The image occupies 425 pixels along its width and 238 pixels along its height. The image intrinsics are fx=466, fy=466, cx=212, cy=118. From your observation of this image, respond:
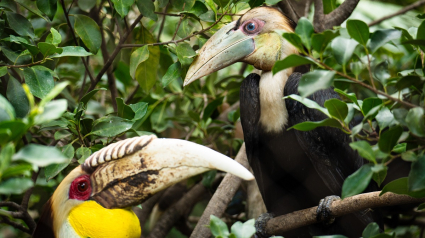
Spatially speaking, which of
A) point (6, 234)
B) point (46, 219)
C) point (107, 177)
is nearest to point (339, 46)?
point (107, 177)

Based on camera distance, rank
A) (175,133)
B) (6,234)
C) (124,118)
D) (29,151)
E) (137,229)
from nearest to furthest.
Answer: (29,151) < (137,229) < (124,118) < (6,234) < (175,133)

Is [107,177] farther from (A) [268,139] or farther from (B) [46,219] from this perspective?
(A) [268,139]

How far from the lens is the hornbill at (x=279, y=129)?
2.01 m

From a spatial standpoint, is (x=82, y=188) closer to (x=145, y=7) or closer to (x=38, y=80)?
(x=38, y=80)

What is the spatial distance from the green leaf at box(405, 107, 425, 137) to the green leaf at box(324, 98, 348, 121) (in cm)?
19

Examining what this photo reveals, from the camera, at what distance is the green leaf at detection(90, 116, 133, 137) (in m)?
1.78

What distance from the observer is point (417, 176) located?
120cm

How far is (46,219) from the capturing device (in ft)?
5.64

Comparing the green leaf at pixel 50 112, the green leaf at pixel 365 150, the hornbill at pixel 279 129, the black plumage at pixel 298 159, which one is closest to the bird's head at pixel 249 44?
the hornbill at pixel 279 129

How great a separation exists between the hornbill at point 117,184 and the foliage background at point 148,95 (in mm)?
136

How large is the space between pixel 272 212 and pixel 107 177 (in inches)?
39.3

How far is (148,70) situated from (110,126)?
55 centimetres

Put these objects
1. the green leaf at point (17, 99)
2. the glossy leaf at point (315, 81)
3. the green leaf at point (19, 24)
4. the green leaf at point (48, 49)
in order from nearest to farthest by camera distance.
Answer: the glossy leaf at point (315, 81) → the green leaf at point (48, 49) → the green leaf at point (17, 99) → the green leaf at point (19, 24)

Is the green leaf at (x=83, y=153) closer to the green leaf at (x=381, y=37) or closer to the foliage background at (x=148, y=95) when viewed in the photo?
the foliage background at (x=148, y=95)
